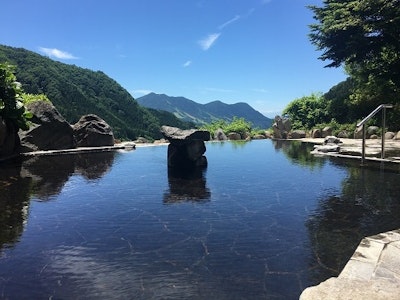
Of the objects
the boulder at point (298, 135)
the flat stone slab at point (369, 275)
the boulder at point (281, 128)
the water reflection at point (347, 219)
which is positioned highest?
the boulder at point (281, 128)

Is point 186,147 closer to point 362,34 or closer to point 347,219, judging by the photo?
point 347,219

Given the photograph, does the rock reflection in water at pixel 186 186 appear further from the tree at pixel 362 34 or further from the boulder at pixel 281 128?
the boulder at pixel 281 128

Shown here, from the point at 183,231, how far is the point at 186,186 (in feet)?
15.8

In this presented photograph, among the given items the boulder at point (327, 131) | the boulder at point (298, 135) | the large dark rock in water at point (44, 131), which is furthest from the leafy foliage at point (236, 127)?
the large dark rock in water at point (44, 131)

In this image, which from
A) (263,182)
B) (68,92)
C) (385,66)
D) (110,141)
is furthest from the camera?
(68,92)

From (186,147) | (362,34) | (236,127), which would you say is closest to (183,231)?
(186,147)

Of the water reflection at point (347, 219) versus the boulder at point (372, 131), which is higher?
the boulder at point (372, 131)

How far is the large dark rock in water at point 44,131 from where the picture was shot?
69.6ft

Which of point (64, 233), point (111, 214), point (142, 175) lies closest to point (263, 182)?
point (142, 175)

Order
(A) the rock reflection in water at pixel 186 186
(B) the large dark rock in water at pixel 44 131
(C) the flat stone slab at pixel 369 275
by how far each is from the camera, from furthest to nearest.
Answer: (B) the large dark rock in water at pixel 44 131 < (A) the rock reflection in water at pixel 186 186 < (C) the flat stone slab at pixel 369 275

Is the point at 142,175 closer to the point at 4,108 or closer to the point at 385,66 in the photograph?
the point at 4,108

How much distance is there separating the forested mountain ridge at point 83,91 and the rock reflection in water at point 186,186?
41205 mm

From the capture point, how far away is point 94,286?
5281 mm

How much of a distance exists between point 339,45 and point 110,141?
19.6m
